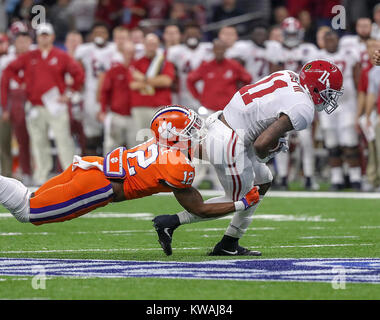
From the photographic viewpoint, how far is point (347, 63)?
13508 millimetres

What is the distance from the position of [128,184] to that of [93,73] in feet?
28.9

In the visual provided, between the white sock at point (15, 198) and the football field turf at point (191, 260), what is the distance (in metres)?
0.30

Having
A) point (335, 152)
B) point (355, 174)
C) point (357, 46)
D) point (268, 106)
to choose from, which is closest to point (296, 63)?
point (357, 46)

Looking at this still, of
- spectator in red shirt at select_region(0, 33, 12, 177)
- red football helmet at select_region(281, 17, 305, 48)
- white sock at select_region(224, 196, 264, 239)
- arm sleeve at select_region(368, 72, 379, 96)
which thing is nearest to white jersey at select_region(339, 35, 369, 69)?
arm sleeve at select_region(368, 72, 379, 96)

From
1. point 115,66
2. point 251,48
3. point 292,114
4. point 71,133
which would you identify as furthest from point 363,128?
point 292,114

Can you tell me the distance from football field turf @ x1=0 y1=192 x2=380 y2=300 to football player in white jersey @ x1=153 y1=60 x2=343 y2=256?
256mm

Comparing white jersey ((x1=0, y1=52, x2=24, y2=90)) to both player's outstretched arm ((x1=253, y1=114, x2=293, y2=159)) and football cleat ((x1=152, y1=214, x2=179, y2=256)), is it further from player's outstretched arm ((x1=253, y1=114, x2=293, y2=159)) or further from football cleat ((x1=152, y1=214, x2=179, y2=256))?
player's outstretched arm ((x1=253, y1=114, x2=293, y2=159))

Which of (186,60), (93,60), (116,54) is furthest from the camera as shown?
(93,60)

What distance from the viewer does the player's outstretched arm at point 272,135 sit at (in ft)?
20.7

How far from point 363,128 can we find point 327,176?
262 cm

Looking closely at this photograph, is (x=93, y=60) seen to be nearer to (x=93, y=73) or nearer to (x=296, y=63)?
(x=93, y=73)

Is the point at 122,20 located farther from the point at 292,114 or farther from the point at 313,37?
the point at 292,114

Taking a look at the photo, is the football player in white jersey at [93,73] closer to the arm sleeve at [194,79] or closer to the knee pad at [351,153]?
the arm sleeve at [194,79]
